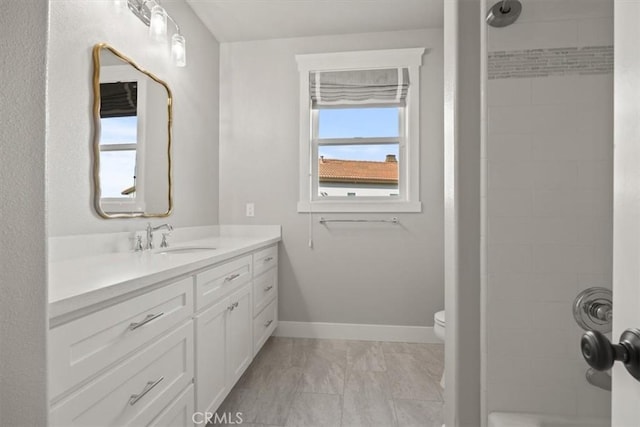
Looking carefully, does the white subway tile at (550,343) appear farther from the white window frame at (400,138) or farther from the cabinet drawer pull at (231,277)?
the white window frame at (400,138)

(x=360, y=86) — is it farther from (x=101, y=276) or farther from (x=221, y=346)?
(x=101, y=276)

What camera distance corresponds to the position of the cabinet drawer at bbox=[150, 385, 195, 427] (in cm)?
114

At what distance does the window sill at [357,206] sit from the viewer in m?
2.68

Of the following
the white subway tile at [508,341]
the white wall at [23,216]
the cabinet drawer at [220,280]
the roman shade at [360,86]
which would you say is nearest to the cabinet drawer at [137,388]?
the cabinet drawer at [220,280]

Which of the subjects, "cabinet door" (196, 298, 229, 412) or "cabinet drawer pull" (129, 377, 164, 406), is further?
"cabinet door" (196, 298, 229, 412)

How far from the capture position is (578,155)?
106cm

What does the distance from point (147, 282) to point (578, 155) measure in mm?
1419

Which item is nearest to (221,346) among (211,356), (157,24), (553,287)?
(211,356)

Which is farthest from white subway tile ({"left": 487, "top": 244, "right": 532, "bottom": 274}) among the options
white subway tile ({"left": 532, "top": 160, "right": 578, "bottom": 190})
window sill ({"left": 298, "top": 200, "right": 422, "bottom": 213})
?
window sill ({"left": 298, "top": 200, "right": 422, "bottom": 213})

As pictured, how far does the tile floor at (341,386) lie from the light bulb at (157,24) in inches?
78.7

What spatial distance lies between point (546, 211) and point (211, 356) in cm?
145

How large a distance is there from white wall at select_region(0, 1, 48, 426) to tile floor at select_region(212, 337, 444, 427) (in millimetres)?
1288

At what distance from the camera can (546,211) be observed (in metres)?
1.08

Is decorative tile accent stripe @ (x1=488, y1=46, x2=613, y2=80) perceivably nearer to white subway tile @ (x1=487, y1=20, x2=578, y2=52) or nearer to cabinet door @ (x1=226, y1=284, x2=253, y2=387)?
white subway tile @ (x1=487, y1=20, x2=578, y2=52)
